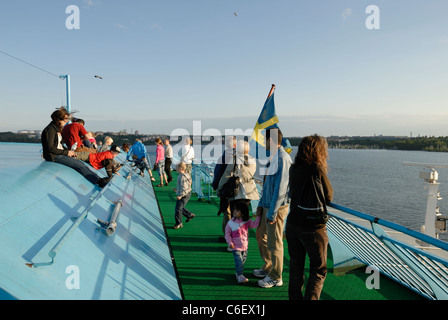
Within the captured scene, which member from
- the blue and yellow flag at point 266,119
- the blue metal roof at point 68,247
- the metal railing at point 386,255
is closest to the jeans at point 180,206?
the blue metal roof at point 68,247

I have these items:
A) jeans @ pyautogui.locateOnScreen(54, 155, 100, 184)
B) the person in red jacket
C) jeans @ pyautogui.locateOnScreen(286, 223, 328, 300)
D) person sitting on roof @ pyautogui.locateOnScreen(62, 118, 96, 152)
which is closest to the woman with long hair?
jeans @ pyautogui.locateOnScreen(286, 223, 328, 300)

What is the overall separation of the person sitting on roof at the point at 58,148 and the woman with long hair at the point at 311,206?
419cm

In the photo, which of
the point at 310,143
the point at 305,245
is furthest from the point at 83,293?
the point at 310,143

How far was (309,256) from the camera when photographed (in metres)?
3.01

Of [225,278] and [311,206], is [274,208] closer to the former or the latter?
[311,206]

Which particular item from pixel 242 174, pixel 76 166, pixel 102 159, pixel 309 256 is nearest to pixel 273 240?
pixel 309 256

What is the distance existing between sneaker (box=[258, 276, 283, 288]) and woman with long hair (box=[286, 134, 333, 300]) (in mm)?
1049

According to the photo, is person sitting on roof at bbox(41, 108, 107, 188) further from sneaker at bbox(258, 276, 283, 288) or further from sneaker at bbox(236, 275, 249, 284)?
sneaker at bbox(258, 276, 283, 288)

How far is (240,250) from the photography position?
414 centimetres

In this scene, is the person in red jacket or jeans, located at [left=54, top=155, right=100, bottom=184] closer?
jeans, located at [left=54, top=155, right=100, bottom=184]

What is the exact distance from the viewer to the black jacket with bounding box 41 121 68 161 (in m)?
5.09
